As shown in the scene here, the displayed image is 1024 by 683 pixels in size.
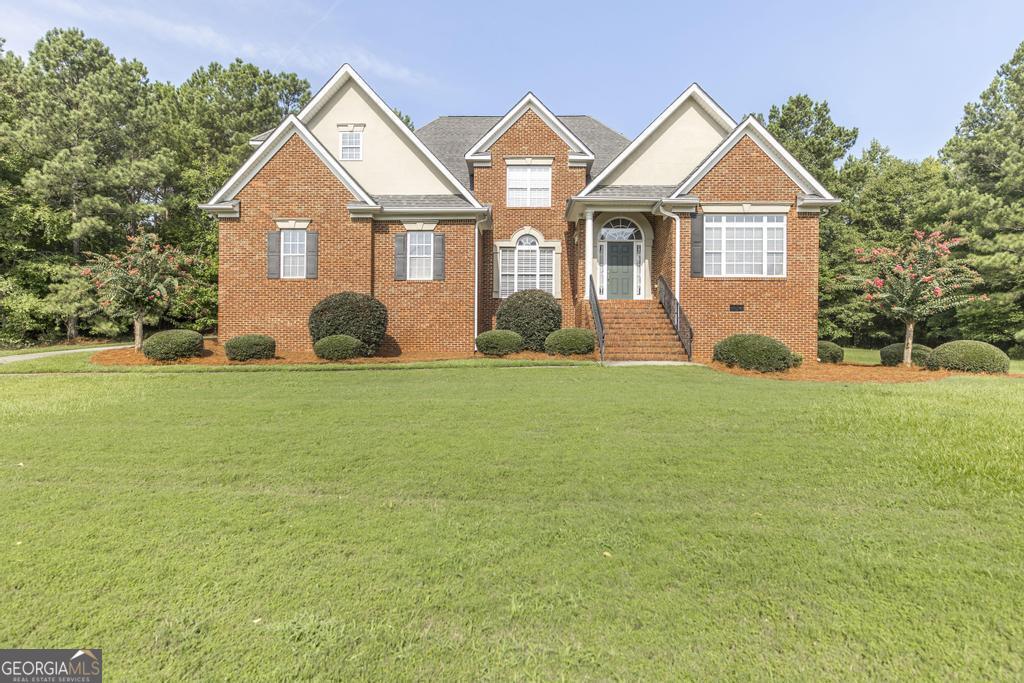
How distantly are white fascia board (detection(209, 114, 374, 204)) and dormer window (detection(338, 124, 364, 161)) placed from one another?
1.72 metres

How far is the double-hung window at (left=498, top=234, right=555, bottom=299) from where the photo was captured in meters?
17.8

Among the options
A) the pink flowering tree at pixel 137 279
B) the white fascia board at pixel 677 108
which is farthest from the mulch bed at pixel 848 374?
the pink flowering tree at pixel 137 279

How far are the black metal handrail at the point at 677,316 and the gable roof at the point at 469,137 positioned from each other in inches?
250

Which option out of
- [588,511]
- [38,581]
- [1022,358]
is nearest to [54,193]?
[38,581]

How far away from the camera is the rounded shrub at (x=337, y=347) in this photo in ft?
Result: 43.7

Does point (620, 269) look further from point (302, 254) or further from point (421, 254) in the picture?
point (302, 254)

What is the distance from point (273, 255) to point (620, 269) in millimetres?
12368

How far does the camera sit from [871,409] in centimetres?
739

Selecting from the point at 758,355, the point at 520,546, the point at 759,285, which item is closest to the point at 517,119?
the point at 759,285

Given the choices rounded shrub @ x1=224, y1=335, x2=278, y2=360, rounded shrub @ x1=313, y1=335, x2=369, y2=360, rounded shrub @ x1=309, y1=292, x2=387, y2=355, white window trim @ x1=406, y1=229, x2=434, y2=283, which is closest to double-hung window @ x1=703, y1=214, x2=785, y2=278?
white window trim @ x1=406, y1=229, x2=434, y2=283

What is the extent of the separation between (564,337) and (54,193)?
85.0 ft

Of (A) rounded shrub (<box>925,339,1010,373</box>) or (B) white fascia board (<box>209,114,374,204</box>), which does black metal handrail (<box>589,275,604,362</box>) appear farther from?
(A) rounded shrub (<box>925,339,1010,373</box>)

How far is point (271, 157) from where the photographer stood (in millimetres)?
15633

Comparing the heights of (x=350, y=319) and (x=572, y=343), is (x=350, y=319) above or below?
above
